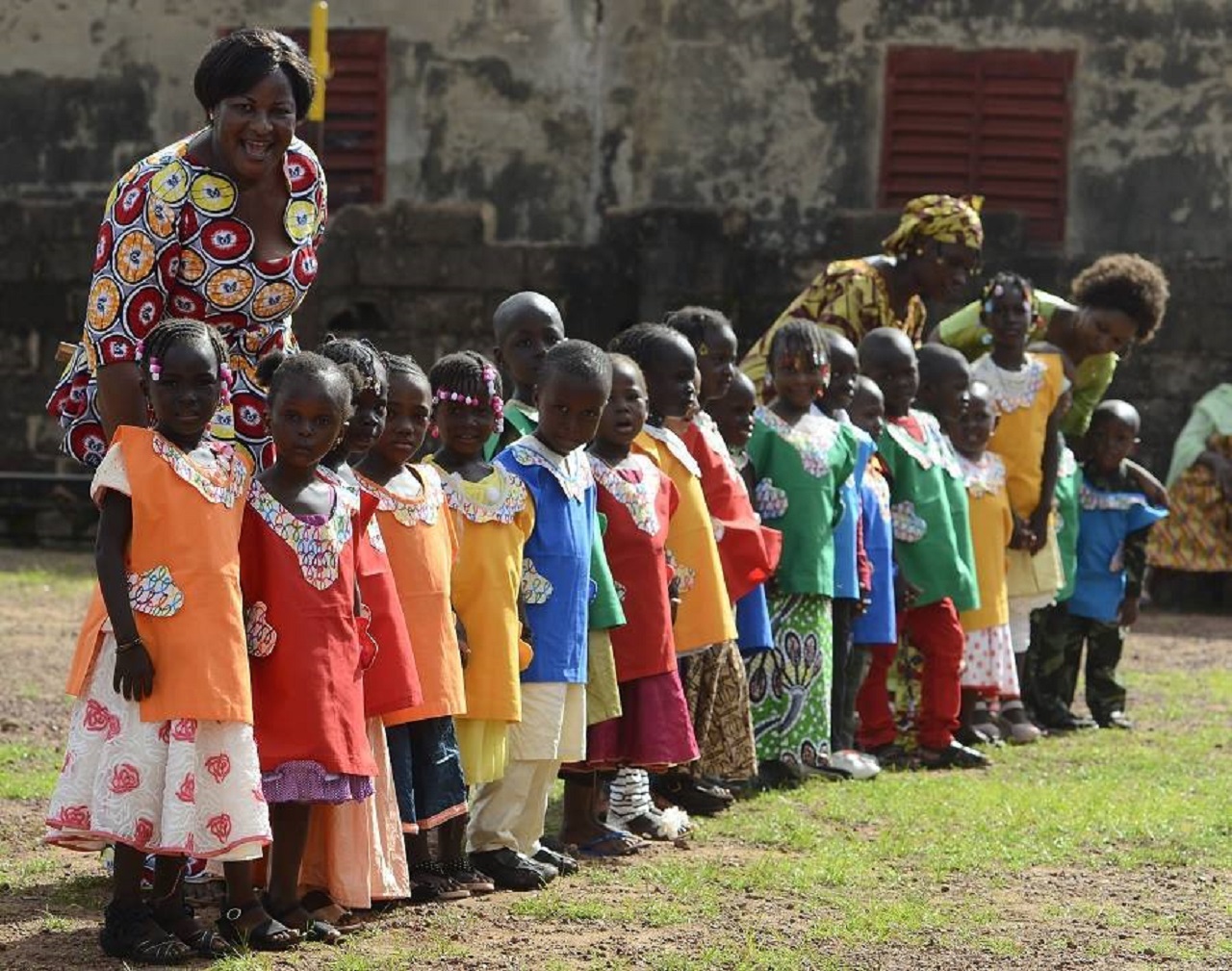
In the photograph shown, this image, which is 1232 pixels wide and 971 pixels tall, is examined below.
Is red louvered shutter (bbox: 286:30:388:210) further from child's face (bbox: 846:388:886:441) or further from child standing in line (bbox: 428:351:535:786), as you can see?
child standing in line (bbox: 428:351:535:786)

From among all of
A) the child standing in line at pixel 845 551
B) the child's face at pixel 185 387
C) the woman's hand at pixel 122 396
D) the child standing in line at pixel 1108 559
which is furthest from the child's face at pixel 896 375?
the child's face at pixel 185 387

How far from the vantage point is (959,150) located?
49.7 feet

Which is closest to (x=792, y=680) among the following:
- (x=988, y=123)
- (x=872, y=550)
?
(x=872, y=550)

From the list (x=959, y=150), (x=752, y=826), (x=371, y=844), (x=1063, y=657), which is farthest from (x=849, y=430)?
(x=959, y=150)

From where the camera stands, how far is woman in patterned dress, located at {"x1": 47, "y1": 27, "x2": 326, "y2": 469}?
5246mm

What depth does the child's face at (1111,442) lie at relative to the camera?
31.8ft

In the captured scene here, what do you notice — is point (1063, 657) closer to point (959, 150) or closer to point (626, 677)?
point (626, 677)

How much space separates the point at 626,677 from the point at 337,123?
969 centimetres

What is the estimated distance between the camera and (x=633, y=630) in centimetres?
646

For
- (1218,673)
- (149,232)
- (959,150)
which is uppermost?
(959,150)

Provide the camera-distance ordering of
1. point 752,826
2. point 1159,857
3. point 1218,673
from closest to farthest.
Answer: point 1159,857 < point 752,826 < point 1218,673

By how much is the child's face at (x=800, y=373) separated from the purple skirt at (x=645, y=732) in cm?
140

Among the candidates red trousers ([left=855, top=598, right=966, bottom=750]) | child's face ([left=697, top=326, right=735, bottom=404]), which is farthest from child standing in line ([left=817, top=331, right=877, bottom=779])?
child's face ([left=697, top=326, right=735, bottom=404])

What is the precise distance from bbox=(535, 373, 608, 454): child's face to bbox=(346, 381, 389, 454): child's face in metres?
0.69
